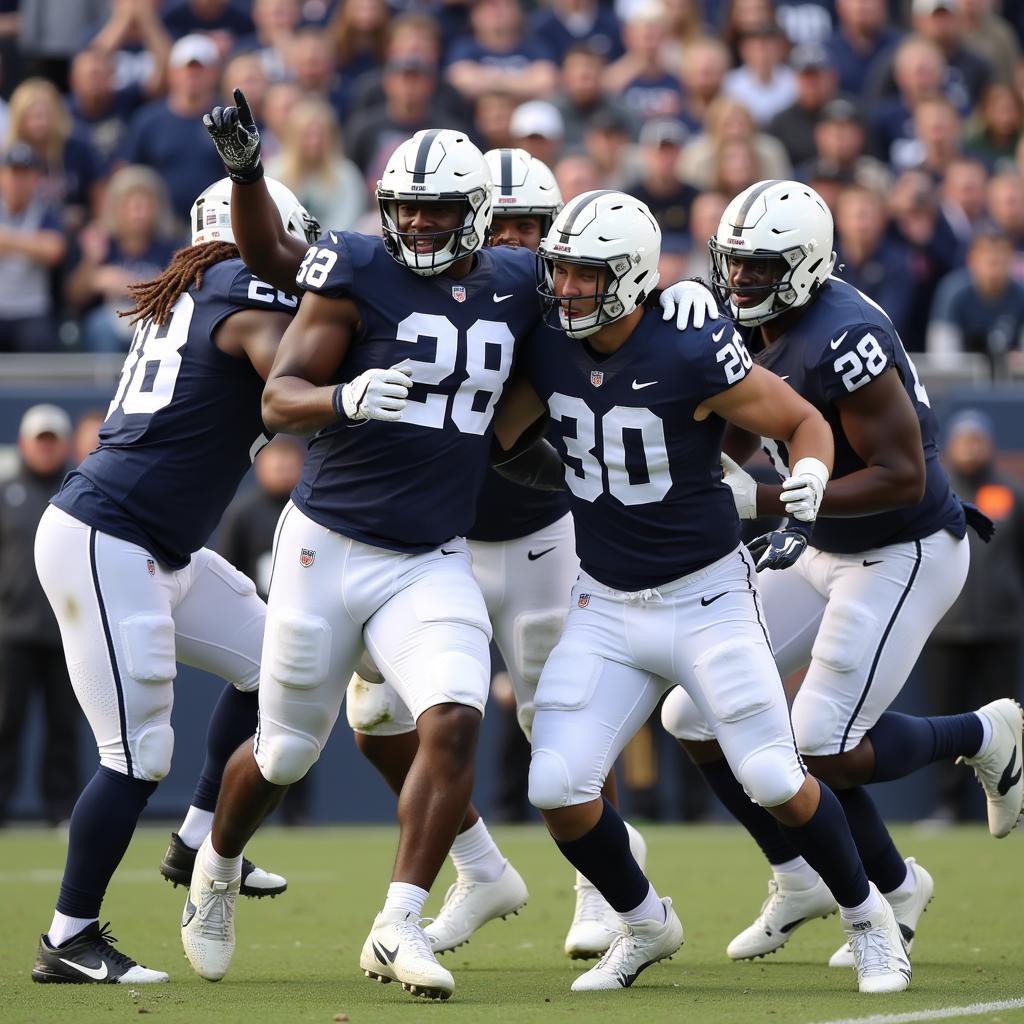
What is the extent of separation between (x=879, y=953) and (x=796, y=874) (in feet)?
2.36

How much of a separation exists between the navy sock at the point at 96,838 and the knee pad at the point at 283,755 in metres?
0.42

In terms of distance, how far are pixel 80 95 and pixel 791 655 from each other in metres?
7.50

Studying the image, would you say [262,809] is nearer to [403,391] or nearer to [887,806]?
[403,391]

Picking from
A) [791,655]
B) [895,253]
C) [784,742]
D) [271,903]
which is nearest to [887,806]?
[895,253]

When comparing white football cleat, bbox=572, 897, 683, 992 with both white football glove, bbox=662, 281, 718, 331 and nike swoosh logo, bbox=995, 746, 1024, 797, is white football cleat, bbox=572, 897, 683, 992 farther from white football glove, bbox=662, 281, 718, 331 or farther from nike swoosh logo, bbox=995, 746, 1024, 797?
white football glove, bbox=662, 281, 718, 331

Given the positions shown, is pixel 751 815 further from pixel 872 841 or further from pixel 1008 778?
pixel 1008 778

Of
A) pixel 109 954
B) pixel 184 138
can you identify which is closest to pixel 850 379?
pixel 109 954

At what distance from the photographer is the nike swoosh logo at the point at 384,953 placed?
448cm

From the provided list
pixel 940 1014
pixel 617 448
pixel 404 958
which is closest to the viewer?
pixel 940 1014

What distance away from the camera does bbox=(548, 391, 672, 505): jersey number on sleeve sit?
15.8 feet

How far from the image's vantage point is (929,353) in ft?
33.3

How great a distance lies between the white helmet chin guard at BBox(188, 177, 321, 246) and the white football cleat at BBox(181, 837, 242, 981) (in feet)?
5.55

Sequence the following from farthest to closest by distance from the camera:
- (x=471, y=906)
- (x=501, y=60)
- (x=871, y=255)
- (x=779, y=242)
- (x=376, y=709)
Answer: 1. (x=501, y=60)
2. (x=871, y=255)
3. (x=471, y=906)
4. (x=376, y=709)
5. (x=779, y=242)

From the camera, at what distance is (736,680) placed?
4.71 meters
